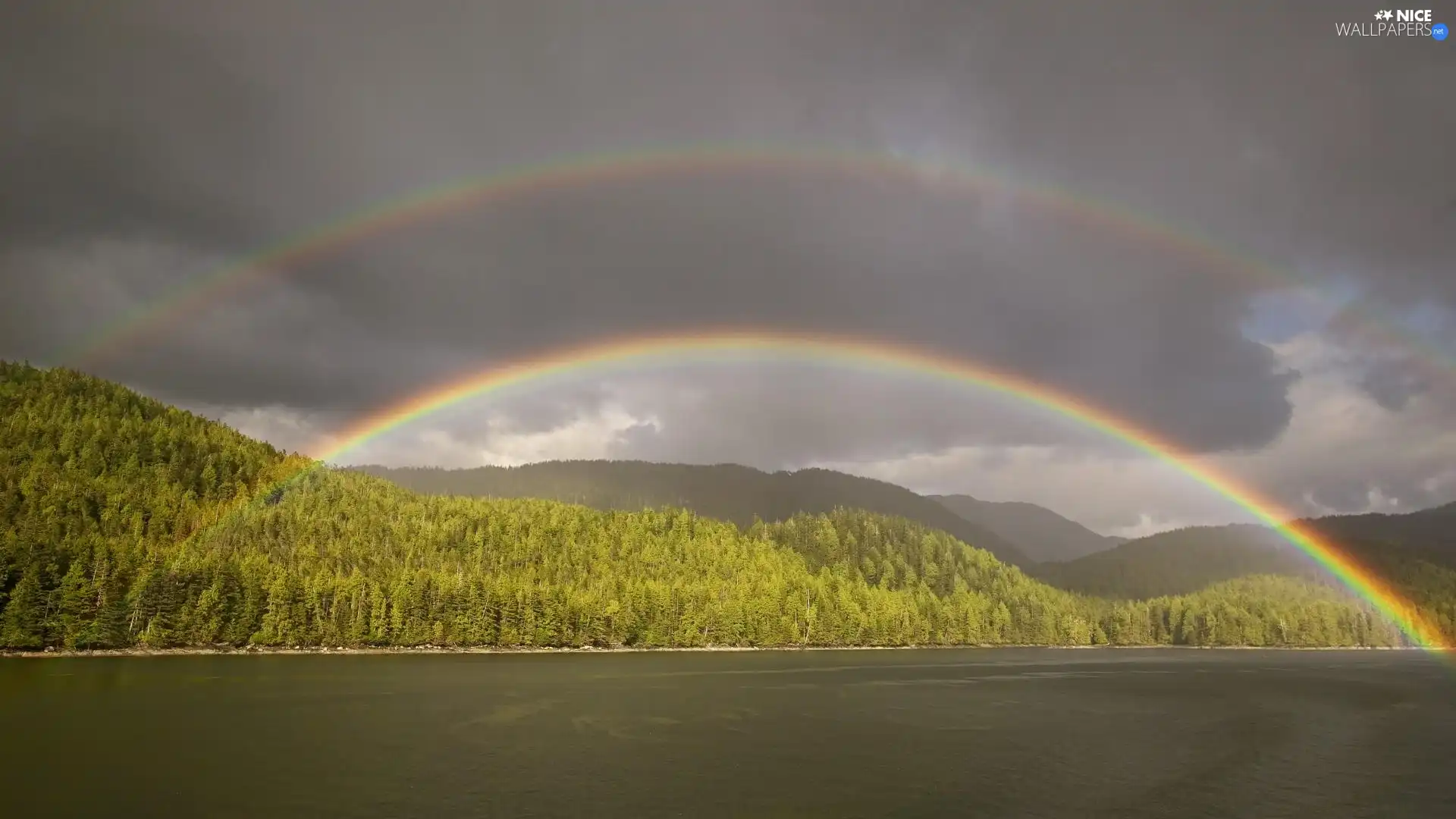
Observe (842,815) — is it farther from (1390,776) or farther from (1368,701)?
(1368,701)

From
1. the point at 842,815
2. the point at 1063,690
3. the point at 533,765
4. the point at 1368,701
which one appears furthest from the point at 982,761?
the point at 1368,701

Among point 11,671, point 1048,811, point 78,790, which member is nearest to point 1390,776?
point 1048,811

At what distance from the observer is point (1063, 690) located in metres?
136

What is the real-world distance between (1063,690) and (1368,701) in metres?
43.1

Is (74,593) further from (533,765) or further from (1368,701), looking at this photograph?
(1368,701)

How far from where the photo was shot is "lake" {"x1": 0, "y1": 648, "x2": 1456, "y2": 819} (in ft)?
167

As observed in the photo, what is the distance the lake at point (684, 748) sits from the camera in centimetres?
5103

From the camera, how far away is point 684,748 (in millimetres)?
71188

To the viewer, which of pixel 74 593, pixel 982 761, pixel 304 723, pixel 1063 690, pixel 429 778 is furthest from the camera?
pixel 74 593

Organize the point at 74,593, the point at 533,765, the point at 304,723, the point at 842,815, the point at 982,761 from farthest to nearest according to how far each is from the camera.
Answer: the point at 74,593
the point at 304,723
the point at 982,761
the point at 533,765
the point at 842,815

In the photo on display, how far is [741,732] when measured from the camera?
268 feet

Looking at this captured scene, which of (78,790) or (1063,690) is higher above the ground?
(78,790)

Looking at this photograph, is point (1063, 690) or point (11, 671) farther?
point (1063, 690)

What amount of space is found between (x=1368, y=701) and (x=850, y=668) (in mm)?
89784
